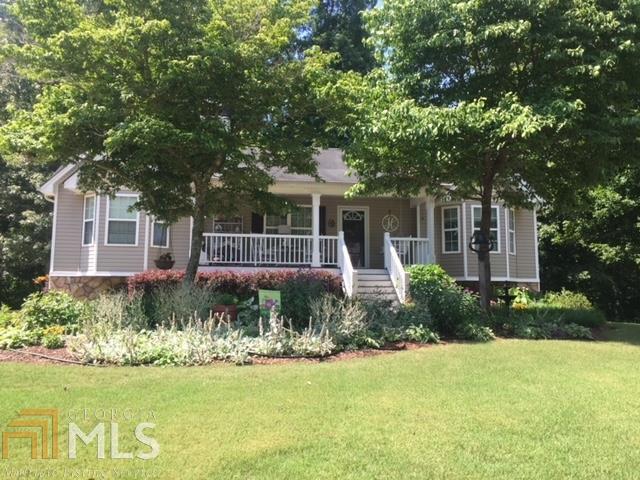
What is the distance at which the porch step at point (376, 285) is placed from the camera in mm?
12836

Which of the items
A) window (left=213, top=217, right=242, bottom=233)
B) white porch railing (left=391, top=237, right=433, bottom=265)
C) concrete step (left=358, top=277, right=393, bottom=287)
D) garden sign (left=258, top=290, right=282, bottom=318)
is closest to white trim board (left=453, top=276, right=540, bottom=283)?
white porch railing (left=391, top=237, right=433, bottom=265)

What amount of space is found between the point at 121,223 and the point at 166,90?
6.35 m

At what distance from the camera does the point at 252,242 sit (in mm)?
14922

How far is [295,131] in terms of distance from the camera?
10844mm

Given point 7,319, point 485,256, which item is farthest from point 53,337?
point 485,256

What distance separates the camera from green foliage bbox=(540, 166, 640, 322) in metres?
19.0

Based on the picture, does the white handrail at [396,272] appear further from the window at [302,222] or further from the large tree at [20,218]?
the large tree at [20,218]

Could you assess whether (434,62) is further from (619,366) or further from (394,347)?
(619,366)

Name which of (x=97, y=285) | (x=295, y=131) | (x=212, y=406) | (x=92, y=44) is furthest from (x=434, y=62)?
(x=97, y=285)

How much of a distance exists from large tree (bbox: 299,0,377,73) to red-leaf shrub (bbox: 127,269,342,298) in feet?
52.8

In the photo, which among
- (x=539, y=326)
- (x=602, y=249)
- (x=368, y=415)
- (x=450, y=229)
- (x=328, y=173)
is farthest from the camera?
(x=602, y=249)

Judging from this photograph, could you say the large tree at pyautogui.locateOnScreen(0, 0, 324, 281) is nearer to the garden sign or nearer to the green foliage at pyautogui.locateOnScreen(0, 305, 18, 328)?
the garden sign

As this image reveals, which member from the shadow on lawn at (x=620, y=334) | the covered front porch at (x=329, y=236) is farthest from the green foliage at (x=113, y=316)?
the shadow on lawn at (x=620, y=334)

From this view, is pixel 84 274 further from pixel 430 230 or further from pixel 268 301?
pixel 430 230
